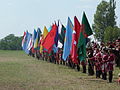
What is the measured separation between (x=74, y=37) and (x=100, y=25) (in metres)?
51.9

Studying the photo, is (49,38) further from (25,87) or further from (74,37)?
(25,87)

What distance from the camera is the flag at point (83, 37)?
18578mm

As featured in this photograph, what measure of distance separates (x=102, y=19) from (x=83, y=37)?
52.9 meters

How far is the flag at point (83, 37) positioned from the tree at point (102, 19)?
166 ft

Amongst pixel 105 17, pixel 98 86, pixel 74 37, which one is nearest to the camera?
pixel 98 86

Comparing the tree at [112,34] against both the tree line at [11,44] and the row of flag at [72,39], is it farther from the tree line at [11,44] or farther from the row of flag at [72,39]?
the tree line at [11,44]

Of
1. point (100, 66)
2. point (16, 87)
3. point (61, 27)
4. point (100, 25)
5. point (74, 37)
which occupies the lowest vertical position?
point (16, 87)

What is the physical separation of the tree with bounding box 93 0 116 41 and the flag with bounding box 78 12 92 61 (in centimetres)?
5048

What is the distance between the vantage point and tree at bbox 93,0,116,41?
229 ft

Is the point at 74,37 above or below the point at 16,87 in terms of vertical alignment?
above

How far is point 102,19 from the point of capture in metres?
70.9

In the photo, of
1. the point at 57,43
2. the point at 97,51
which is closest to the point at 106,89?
the point at 97,51

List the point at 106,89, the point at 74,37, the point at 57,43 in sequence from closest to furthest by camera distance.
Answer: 1. the point at 106,89
2. the point at 74,37
3. the point at 57,43

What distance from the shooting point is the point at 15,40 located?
428ft
